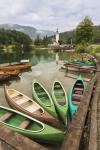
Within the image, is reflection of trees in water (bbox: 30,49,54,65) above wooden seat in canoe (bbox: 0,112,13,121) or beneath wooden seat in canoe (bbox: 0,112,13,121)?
beneath

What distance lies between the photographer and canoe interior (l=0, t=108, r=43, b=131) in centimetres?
984

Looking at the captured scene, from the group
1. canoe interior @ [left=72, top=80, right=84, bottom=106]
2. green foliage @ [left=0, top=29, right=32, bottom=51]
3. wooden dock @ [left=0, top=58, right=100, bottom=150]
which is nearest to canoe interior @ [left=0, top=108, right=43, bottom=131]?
wooden dock @ [left=0, top=58, right=100, bottom=150]

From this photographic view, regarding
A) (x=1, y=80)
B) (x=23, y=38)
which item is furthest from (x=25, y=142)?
(x=23, y=38)

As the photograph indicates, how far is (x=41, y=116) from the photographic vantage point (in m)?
11.0

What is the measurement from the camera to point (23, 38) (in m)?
102

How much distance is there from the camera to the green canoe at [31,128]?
888cm

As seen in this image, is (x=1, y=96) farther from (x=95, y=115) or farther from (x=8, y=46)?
(x=8, y=46)

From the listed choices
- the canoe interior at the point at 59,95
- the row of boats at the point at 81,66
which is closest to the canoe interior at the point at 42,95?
the canoe interior at the point at 59,95

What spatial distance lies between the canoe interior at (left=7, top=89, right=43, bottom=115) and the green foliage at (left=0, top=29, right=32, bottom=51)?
8177cm

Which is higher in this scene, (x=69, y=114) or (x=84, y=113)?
(x=84, y=113)

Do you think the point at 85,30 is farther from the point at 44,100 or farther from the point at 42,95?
the point at 44,100

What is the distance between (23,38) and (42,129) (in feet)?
317

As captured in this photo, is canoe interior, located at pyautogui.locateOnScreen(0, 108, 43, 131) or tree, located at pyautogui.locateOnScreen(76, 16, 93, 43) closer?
canoe interior, located at pyautogui.locateOnScreen(0, 108, 43, 131)

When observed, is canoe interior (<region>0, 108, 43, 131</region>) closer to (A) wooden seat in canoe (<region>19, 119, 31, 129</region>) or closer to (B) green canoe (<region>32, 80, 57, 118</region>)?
(A) wooden seat in canoe (<region>19, 119, 31, 129</region>)
